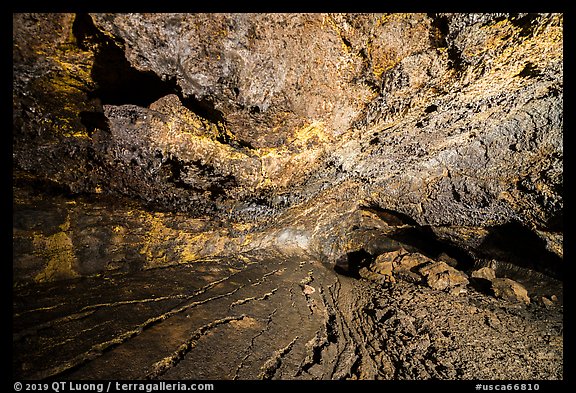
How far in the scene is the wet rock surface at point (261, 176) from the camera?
2.01 meters

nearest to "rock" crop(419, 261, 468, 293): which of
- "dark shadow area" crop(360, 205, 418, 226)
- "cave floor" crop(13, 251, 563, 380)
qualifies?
"cave floor" crop(13, 251, 563, 380)

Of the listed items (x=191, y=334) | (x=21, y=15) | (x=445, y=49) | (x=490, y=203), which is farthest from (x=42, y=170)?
(x=490, y=203)

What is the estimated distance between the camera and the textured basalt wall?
2051mm

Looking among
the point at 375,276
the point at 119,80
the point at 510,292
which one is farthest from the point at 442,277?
the point at 119,80

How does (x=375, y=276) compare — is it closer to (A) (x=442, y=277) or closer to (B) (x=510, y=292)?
(A) (x=442, y=277)

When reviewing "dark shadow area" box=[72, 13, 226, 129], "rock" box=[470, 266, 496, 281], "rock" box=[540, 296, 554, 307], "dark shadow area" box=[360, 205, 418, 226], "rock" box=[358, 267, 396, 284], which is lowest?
"rock" box=[358, 267, 396, 284]

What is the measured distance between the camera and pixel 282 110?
2514 millimetres

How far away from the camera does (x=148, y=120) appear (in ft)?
8.22

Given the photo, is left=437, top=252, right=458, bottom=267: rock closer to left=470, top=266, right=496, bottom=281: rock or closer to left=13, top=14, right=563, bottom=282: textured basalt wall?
left=470, top=266, right=496, bottom=281: rock

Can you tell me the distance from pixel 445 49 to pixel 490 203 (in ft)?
9.19

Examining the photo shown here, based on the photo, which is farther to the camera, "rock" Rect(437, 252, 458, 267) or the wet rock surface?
"rock" Rect(437, 252, 458, 267)

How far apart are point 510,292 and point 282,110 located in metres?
4.07

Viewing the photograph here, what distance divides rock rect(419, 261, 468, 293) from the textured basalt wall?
3.78 feet

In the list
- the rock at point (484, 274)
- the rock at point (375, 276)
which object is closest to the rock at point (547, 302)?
the rock at point (484, 274)
